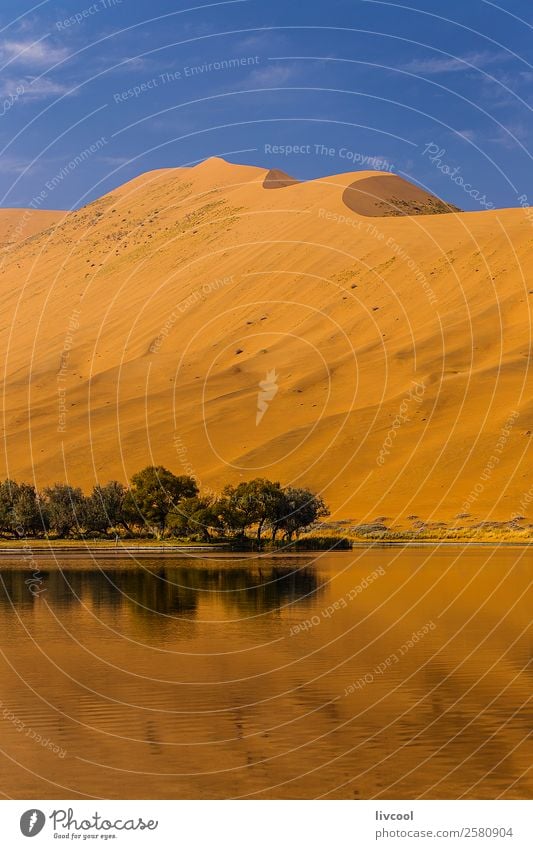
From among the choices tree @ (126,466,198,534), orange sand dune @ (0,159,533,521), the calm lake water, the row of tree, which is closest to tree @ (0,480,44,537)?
the row of tree

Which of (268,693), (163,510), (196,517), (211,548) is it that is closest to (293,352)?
(163,510)

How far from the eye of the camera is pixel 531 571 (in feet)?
156

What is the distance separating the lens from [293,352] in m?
106

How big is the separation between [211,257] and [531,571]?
290ft

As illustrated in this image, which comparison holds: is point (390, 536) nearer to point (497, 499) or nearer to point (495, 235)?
point (497, 499)

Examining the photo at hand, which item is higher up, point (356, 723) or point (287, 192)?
point (287, 192)

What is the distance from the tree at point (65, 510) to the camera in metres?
71.7

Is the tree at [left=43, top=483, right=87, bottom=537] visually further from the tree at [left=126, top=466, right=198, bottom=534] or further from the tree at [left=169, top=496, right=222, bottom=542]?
the tree at [left=169, top=496, right=222, bottom=542]

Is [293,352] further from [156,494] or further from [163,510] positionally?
[156,494]

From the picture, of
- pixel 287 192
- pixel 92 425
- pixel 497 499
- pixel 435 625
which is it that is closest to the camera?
pixel 435 625

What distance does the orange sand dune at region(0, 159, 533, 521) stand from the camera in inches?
3238

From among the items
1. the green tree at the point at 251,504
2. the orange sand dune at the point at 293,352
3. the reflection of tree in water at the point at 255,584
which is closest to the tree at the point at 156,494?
the green tree at the point at 251,504

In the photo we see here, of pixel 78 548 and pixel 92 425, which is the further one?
pixel 92 425

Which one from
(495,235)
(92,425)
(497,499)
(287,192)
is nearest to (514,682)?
(497,499)
